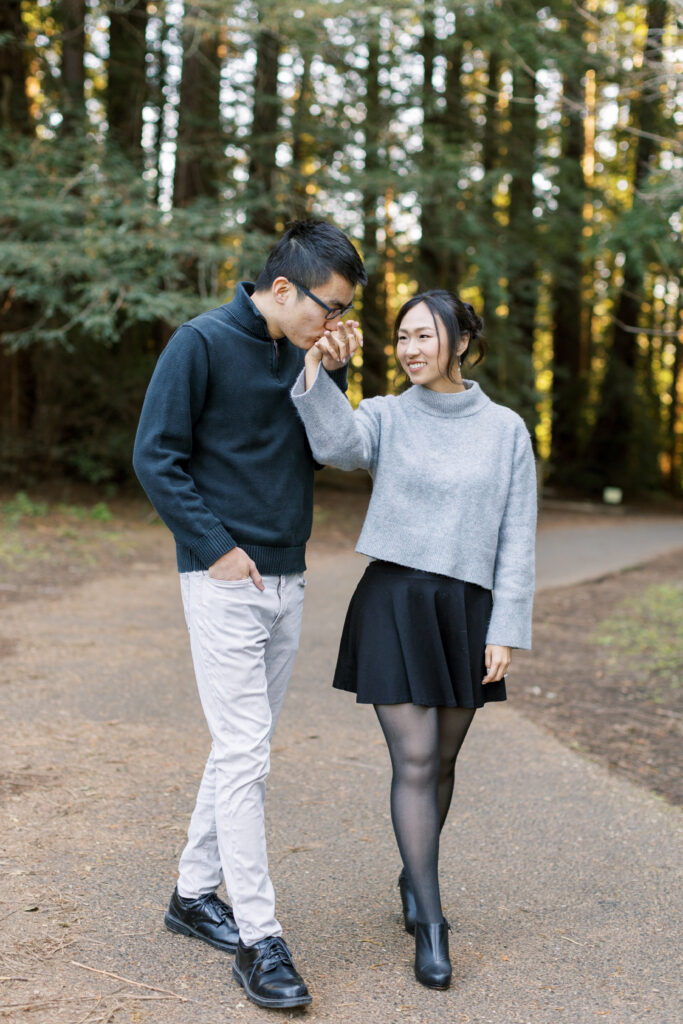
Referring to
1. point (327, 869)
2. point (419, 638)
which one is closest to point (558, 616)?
point (327, 869)

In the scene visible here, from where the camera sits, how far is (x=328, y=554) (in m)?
12.1

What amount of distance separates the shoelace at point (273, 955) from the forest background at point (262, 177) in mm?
6182

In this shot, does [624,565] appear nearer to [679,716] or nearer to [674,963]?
[679,716]

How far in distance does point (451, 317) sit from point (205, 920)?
1.98 meters

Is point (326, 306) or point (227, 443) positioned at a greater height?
point (326, 306)

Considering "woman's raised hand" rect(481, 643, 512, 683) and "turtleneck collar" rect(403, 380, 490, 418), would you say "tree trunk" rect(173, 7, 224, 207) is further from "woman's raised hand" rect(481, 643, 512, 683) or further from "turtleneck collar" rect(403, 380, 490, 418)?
"woman's raised hand" rect(481, 643, 512, 683)

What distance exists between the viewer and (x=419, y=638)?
3061mm

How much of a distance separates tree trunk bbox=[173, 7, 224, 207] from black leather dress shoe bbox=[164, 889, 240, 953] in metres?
10.5

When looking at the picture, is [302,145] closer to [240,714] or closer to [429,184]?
[429,184]

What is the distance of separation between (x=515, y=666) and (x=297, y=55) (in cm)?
875

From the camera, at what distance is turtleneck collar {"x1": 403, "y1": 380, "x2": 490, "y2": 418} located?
3.15 metres

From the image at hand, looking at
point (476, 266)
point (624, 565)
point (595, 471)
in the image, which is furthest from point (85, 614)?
point (595, 471)

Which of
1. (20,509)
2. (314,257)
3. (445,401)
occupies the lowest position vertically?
(20,509)

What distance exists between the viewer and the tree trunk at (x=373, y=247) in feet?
41.1
